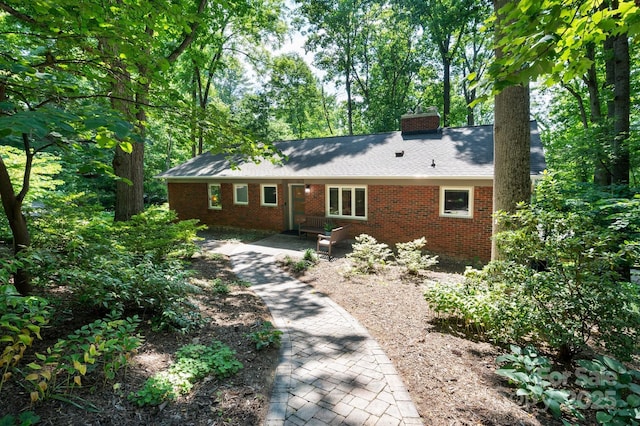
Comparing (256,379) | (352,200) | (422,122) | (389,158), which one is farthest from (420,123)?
(256,379)

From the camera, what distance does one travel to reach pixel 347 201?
38.0ft

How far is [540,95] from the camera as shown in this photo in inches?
893

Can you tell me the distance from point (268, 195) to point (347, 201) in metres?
3.90

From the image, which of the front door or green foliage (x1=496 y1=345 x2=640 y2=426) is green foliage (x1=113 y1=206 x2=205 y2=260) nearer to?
green foliage (x1=496 y1=345 x2=640 y2=426)

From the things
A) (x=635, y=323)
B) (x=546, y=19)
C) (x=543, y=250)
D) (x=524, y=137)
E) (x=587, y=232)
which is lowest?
(x=635, y=323)

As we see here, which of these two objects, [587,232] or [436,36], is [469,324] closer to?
[587,232]

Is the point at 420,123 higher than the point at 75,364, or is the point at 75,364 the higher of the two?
the point at 420,123

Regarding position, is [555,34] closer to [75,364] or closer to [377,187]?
[75,364]

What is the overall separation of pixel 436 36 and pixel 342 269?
65.7ft

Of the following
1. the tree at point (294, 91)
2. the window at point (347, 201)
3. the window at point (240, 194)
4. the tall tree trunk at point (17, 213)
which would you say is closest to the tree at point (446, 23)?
the tree at point (294, 91)

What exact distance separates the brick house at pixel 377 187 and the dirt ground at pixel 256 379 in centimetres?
438

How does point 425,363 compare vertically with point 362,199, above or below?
below

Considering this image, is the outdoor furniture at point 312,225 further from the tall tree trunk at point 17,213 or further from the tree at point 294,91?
the tree at point 294,91

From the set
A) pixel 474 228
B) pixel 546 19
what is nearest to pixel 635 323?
pixel 546 19
